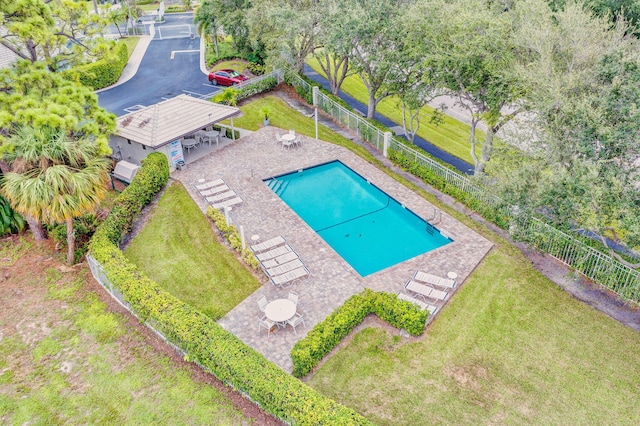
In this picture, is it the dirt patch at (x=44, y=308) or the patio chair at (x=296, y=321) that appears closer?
the dirt patch at (x=44, y=308)

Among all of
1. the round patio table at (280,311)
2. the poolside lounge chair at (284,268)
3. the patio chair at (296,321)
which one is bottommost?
the patio chair at (296,321)

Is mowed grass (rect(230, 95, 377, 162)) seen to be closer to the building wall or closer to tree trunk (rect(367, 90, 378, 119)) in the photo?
tree trunk (rect(367, 90, 378, 119))

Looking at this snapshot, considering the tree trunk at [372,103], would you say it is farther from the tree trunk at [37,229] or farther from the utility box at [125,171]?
Result: the tree trunk at [37,229]

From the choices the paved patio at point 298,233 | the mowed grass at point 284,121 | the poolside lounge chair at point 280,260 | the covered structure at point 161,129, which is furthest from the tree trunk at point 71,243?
the mowed grass at point 284,121

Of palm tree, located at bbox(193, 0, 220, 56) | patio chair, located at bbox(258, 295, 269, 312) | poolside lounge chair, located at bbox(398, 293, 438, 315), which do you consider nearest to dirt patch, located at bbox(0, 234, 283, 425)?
patio chair, located at bbox(258, 295, 269, 312)

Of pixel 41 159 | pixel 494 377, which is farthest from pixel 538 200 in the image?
pixel 41 159

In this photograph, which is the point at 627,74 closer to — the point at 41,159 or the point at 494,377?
the point at 494,377
